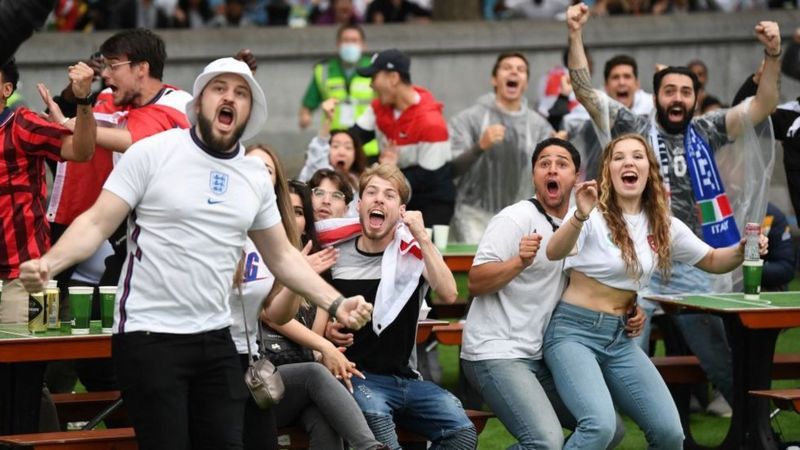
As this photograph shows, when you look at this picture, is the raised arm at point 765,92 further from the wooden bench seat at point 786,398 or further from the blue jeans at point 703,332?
the wooden bench seat at point 786,398

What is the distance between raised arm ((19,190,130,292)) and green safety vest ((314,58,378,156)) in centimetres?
647

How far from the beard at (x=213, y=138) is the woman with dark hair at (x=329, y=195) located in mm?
2165

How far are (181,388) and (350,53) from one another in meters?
7.46

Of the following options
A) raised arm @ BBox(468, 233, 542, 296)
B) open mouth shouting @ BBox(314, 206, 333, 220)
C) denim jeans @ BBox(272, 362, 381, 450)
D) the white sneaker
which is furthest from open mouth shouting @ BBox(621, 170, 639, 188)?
the white sneaker

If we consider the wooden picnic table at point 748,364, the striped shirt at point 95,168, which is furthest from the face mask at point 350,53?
the wooden picnic table at point 748,364

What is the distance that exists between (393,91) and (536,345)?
3.71 metres

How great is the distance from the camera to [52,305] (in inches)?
296

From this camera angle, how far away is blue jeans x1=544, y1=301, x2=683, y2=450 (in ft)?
24.7

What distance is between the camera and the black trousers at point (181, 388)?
602 centimetres

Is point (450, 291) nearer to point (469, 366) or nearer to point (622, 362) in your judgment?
point (469, 366)

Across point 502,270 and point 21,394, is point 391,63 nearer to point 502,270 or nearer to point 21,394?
point 502,270

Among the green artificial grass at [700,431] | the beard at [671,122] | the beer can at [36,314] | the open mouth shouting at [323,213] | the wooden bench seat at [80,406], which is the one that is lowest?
the green artificial grass at [700,431]

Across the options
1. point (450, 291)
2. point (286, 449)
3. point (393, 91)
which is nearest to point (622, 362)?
point (450, 291)

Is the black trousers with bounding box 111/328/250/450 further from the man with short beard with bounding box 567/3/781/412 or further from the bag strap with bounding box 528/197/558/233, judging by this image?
the man with short beard with bounding box 567/3/781/412
